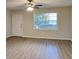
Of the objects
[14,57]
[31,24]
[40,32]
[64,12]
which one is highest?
[64,12]

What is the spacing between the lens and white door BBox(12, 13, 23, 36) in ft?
30.7

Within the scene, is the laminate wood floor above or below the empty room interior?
below

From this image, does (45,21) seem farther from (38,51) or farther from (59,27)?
(38,51)

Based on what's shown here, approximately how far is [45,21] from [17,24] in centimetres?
262

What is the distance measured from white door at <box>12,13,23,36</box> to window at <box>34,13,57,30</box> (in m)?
1.46

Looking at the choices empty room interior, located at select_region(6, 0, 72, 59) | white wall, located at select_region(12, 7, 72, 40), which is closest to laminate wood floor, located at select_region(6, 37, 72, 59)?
empty room interior, located at select_region(6, 0, 72, 59)

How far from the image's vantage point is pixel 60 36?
8.07 metres

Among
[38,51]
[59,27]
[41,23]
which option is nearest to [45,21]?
[41,23]

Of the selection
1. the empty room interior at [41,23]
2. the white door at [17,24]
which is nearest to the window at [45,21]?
the empty room interior at [41,23]

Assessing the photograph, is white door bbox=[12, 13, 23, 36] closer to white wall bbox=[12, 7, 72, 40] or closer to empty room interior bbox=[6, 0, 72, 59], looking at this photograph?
empty room interior bbox=[6, 0, 72, 59]

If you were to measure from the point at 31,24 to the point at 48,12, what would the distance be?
1683 millimetres
